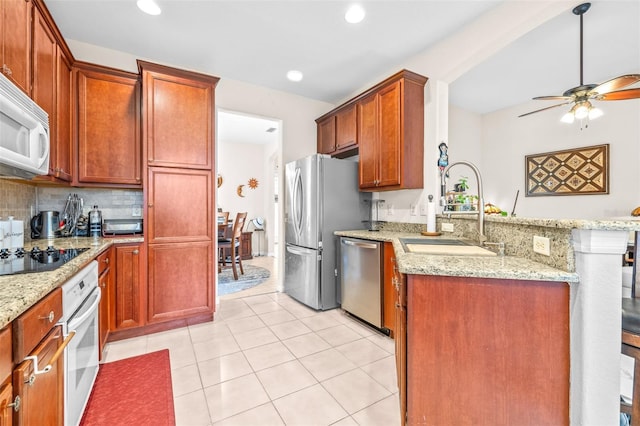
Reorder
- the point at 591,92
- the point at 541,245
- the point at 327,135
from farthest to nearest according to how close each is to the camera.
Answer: the point at 327,135, the point at 591,92, the point at 541,245

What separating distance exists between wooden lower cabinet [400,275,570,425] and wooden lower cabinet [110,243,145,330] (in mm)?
2327

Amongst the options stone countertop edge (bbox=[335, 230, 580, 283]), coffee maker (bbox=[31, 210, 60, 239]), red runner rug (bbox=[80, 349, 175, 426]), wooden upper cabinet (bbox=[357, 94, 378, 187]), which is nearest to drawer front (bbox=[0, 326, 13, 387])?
red runner rug (bbox=[80, 349, 175, 426])

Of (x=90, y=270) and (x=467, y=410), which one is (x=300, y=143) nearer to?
(x=90, y=270)

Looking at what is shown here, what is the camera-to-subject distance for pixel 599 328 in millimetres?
946

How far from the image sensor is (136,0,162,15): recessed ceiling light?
217 cm

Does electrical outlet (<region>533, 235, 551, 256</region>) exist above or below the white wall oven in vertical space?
above

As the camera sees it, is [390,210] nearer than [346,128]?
Yes

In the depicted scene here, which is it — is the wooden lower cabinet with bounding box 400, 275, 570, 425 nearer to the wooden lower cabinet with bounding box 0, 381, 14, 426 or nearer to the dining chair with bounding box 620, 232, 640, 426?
the dining chair with bounding box 620, 232, 640, 426

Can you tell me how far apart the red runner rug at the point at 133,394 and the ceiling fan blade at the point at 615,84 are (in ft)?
12.5

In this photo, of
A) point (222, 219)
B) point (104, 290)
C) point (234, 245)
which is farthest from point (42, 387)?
point (222, 219)

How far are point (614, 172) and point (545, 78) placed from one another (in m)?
1.51

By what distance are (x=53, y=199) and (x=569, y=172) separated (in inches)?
247

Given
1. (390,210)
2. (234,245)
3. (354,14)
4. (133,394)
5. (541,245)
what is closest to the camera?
(541,245)

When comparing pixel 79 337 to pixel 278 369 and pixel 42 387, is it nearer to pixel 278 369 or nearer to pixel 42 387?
pixel 42 387
